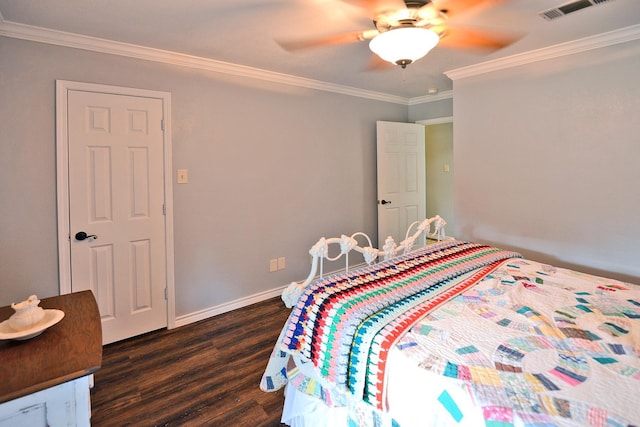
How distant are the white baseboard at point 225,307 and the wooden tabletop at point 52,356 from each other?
1655 mm

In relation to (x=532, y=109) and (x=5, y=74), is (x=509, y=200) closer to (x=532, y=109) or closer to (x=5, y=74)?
(x=532, y=109)

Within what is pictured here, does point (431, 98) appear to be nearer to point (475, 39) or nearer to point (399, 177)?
point (399, 177)

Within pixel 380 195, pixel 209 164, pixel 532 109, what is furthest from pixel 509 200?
pixel 209 164

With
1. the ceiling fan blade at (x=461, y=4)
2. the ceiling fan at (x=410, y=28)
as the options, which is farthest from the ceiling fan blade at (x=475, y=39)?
the ceiling fan blade at (x=461, y=4)

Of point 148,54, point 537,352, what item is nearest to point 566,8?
point 537,352

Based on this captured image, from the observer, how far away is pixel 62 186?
2346 mm

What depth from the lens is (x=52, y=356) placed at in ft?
3.46

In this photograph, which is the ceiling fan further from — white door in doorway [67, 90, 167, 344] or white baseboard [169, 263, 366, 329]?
white baseboard [169, 263, 366, 329]

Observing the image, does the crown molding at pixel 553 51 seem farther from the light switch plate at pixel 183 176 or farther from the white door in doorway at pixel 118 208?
the white door in doorway at pixel 118 208

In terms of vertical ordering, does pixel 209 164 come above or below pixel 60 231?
above

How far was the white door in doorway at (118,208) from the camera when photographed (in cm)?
241

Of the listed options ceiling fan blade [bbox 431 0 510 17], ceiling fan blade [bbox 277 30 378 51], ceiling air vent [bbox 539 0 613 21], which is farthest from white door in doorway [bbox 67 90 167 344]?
ceiling air vent [bbox 539 0 613 21]

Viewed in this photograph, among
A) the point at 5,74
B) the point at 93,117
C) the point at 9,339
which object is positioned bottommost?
the point at 9,339

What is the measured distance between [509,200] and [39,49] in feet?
12.5
